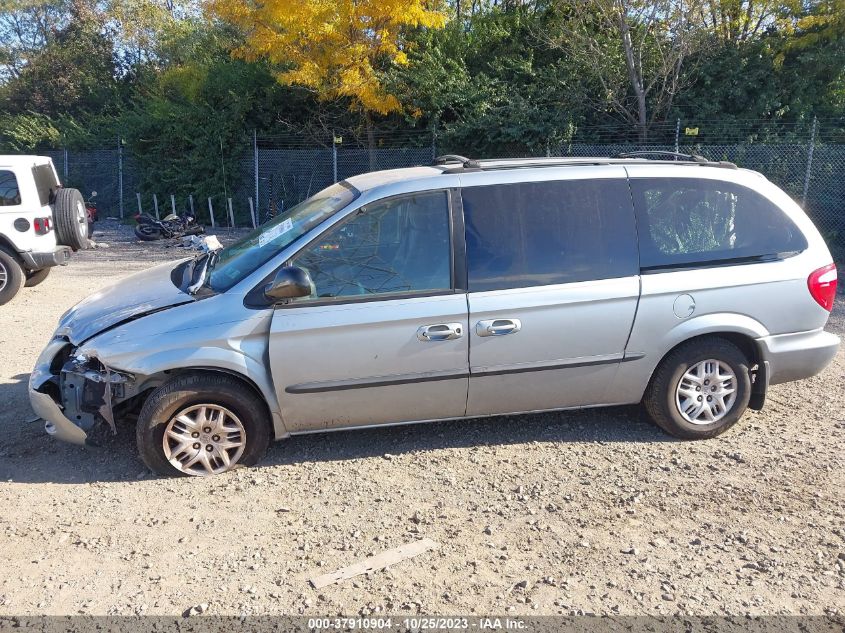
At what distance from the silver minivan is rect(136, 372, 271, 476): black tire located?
0.01 meters

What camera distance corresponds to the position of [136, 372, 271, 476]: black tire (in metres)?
4.20

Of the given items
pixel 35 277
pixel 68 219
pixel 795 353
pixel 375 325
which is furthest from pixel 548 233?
pixel 35 277

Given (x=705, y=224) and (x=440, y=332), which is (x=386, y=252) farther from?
(x=705, y=224)

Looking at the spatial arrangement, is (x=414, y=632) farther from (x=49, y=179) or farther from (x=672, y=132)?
(x=672, y=132)

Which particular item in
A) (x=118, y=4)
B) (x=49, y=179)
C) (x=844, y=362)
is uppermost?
(x=118, y=4)

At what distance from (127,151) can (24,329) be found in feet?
49.2

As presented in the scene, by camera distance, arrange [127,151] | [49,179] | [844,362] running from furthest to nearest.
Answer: [127,151], [49,179], [844,362]

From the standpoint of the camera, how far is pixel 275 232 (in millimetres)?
4848

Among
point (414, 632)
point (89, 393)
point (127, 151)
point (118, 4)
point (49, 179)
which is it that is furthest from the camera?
point (118, 4)

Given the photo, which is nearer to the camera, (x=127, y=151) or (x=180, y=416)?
(x=180, y=416)

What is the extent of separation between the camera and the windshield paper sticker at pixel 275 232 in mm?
4754

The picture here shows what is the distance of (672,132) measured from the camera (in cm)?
1557

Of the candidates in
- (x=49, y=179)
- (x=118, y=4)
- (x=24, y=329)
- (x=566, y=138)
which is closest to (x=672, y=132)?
(x=566, y=138)

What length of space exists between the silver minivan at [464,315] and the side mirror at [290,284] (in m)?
0.01
